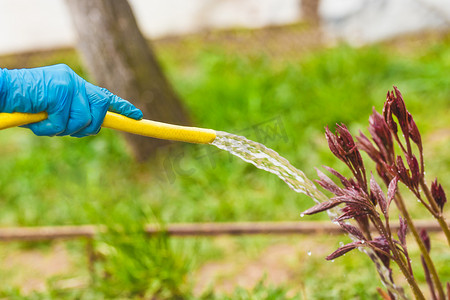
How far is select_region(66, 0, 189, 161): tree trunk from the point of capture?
3.70 metres

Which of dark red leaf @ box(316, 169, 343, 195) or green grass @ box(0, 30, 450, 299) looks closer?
dark red leaf @ box(316, 169, 343, 195)

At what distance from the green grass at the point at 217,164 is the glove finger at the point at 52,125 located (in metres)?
1.26

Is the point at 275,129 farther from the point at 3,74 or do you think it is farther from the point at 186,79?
the point at 3,74

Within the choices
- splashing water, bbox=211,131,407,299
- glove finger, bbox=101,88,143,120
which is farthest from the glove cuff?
splashing water, bbox=211,131,407,299

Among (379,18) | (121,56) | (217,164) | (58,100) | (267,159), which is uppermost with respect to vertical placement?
(379,18)

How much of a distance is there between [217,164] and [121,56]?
116 centimetres

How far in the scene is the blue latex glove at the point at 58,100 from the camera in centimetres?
112

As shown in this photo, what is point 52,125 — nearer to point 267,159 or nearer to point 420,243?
point 267,159

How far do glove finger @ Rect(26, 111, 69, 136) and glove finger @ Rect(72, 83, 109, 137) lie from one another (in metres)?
0.06

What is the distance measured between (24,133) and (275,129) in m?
2.80

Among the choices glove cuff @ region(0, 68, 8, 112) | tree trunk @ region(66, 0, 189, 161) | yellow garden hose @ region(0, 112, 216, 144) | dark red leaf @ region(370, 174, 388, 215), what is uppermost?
tree trunk @ region(66, 0, 189, 161)

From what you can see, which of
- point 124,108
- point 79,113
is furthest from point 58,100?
point 124,108

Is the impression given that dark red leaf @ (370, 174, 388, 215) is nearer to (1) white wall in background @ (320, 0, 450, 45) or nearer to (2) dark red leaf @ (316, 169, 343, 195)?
(2) dark red leaf @ (316, 169, 343, 195)

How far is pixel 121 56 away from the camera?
12.3ft
